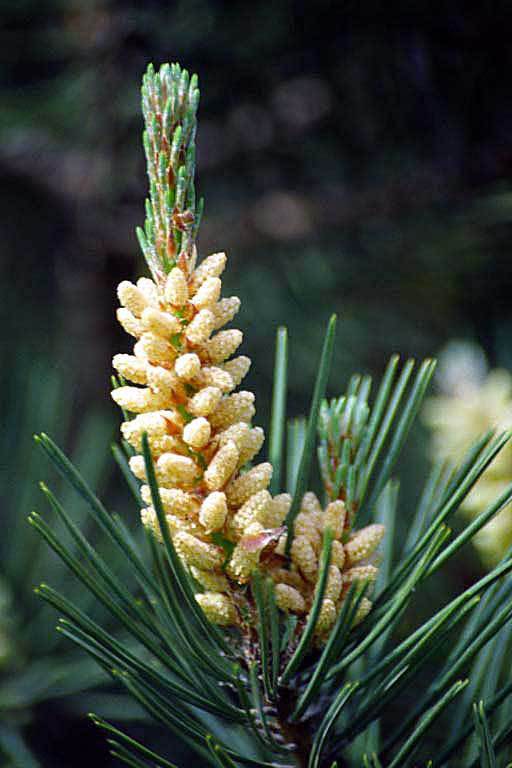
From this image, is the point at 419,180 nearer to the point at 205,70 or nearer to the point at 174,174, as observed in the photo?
the point at 205,70

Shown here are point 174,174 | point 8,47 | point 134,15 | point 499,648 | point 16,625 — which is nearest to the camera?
point 174,174

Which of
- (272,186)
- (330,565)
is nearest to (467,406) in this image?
(330,565)

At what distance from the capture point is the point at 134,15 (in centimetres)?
104

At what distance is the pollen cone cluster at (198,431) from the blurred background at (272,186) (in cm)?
45

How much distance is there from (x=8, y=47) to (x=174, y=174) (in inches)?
34.4

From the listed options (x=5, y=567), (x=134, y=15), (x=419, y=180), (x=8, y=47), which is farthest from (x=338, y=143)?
(x=5, y=567)

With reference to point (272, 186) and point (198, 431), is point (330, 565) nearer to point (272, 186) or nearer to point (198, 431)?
point (198, 431)

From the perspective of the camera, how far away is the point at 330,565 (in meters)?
0.46

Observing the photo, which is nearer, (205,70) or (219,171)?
(205,70)

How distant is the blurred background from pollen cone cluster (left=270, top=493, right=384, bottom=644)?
44 cm

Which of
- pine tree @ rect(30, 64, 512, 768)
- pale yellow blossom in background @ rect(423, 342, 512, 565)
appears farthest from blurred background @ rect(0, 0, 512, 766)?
pine tree @ rect(30, 64, 512, 768)

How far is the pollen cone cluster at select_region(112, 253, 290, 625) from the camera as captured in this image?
432mm

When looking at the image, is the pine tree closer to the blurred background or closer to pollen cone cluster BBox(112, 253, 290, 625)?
pollen cone cluster BBox(112, 253, 290, 625)

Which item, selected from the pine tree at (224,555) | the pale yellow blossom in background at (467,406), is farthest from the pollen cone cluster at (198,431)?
the pale yellow blossom in background at (467,406)
